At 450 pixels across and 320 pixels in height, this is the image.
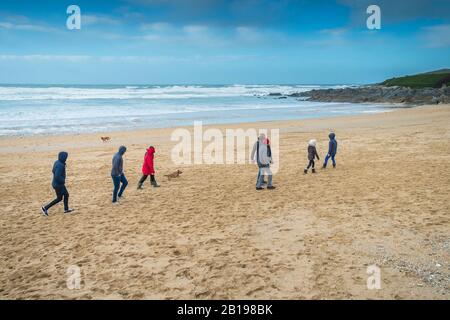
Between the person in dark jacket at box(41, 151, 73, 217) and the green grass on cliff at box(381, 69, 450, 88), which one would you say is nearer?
the person in dark jacket at box(41, 151, 73, 217)

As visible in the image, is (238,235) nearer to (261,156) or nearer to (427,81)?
(261,156)

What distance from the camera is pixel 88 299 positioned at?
4852 millimetres

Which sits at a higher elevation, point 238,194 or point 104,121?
point 104,121

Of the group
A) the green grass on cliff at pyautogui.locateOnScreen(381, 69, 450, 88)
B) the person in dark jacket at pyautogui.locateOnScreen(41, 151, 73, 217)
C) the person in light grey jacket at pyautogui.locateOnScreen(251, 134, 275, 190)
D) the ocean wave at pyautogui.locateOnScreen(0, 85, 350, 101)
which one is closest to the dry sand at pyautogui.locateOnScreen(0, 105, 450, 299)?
the person in light grey jacket at pyautogui.locateOnScreen(251, 134, 275, 190)

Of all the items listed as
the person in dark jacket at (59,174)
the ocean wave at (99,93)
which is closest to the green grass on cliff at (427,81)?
the ocean wave at (99,93)

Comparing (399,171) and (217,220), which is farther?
(399,171)

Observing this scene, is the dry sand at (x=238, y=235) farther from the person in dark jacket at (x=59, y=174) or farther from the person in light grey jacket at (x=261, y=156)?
the person in dark jacket at (x=59, y=174)

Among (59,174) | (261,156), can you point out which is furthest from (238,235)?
(59,174)

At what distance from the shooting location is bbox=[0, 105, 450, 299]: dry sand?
16.6ft

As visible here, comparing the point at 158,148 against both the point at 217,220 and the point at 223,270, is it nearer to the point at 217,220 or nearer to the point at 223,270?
the point at 217,220

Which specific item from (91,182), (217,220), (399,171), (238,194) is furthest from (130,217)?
(399,171)

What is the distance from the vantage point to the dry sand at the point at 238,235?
5.05 m

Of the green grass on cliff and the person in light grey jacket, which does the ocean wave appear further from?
the person in light grey jacket
